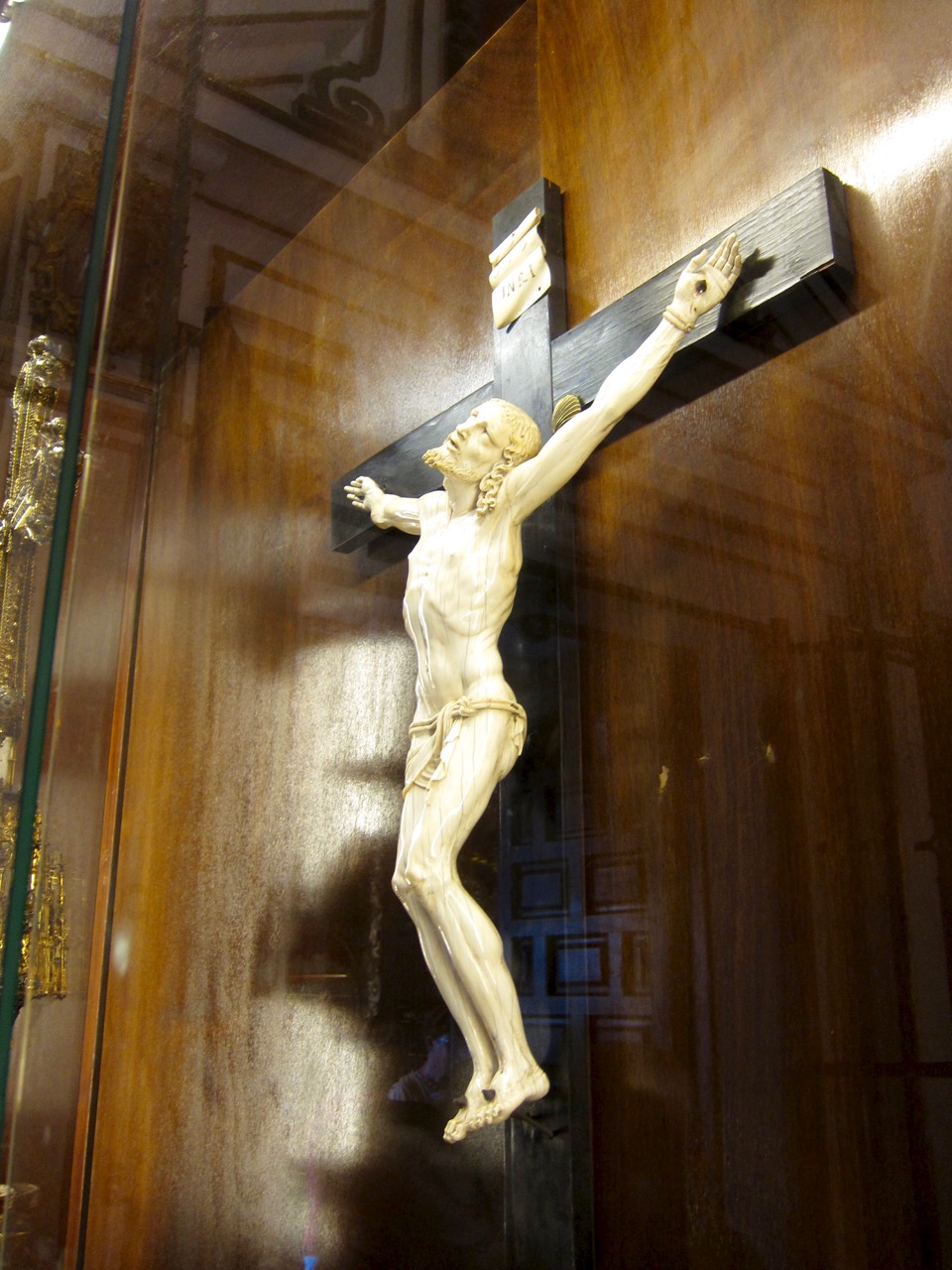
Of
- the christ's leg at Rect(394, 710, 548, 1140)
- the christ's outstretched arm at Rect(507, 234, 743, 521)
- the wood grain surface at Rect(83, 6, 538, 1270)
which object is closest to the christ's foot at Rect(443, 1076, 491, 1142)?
the christ's leg at Rect(394, 710, 548, 1140)

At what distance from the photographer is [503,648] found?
175 centimetres

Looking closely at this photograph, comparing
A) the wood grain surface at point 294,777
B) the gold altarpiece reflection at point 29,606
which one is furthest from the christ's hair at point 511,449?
the gold altarpiece reflection at point 29,606

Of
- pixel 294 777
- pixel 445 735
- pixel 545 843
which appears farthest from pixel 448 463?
pixel 294 777

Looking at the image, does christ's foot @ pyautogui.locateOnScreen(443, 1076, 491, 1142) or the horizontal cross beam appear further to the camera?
the horizontal cross beam

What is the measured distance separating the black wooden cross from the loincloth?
0.40ft

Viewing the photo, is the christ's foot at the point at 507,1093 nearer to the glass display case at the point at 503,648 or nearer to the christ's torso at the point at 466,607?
the glass display case at the point at 503,648

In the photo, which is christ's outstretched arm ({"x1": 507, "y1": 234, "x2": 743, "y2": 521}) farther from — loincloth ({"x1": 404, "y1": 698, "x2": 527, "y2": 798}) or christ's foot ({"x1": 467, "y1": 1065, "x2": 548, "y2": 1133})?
christ's foot ({"x1": 467, "y1": 1065, "x2": 548, "y2": 1133})

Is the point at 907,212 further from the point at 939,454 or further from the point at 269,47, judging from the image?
the point at 269,47

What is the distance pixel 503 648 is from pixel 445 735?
26 cm

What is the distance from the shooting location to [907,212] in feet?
4.68

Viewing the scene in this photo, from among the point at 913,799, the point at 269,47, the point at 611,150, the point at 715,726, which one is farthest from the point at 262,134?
the point at 913,799

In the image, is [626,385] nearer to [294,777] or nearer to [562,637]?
[562,637]

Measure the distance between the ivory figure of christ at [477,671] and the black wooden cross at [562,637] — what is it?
2.8 inches

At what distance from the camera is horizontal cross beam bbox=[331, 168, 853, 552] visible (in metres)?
1.46
